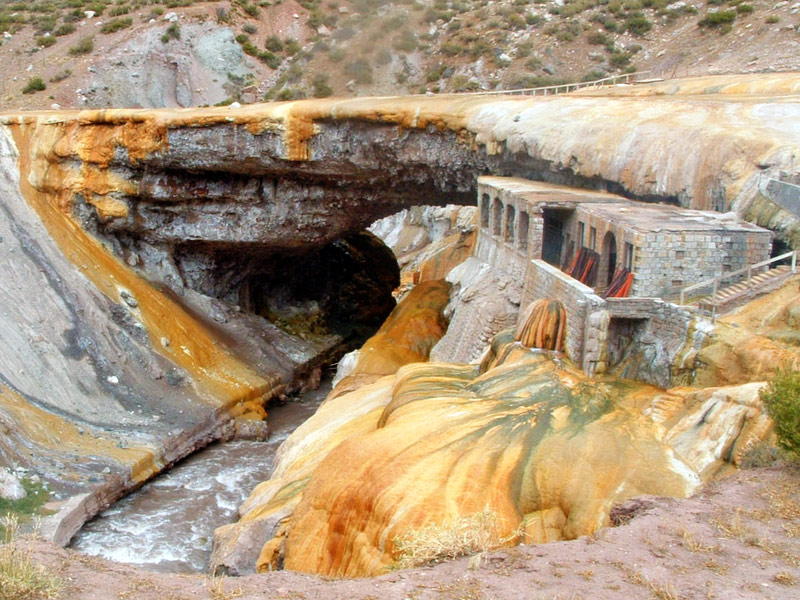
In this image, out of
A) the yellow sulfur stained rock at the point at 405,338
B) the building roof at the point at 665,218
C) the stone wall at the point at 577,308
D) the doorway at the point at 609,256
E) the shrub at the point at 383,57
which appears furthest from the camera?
the shrub at the point at 383,57

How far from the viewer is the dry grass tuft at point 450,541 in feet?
32.7

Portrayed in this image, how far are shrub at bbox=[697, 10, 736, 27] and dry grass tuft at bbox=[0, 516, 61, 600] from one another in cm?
4911

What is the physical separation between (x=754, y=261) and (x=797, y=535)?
27.0 ft

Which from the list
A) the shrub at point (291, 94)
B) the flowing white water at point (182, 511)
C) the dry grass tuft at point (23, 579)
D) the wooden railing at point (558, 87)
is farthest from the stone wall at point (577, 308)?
the shrub at point (291, 94)

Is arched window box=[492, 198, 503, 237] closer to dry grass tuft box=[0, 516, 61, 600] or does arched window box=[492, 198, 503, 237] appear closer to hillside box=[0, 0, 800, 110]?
dry grass tuft box=[0, 516, 61, 600]

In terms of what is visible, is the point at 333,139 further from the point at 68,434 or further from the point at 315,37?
Answer: the point at 315,37

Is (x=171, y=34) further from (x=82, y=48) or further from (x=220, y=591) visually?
(x=220, y=591)

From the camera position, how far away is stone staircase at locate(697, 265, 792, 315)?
15.9 metres

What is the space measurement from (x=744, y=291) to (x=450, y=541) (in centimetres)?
866

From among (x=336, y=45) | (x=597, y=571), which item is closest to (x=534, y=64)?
(x=336, y=45)

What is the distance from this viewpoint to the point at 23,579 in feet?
27.9

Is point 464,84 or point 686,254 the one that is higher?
point 464,84

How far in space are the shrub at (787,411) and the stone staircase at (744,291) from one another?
4350 mm

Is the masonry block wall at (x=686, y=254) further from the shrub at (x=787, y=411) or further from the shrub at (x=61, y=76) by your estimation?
the shrub at (x=61, y=76)
